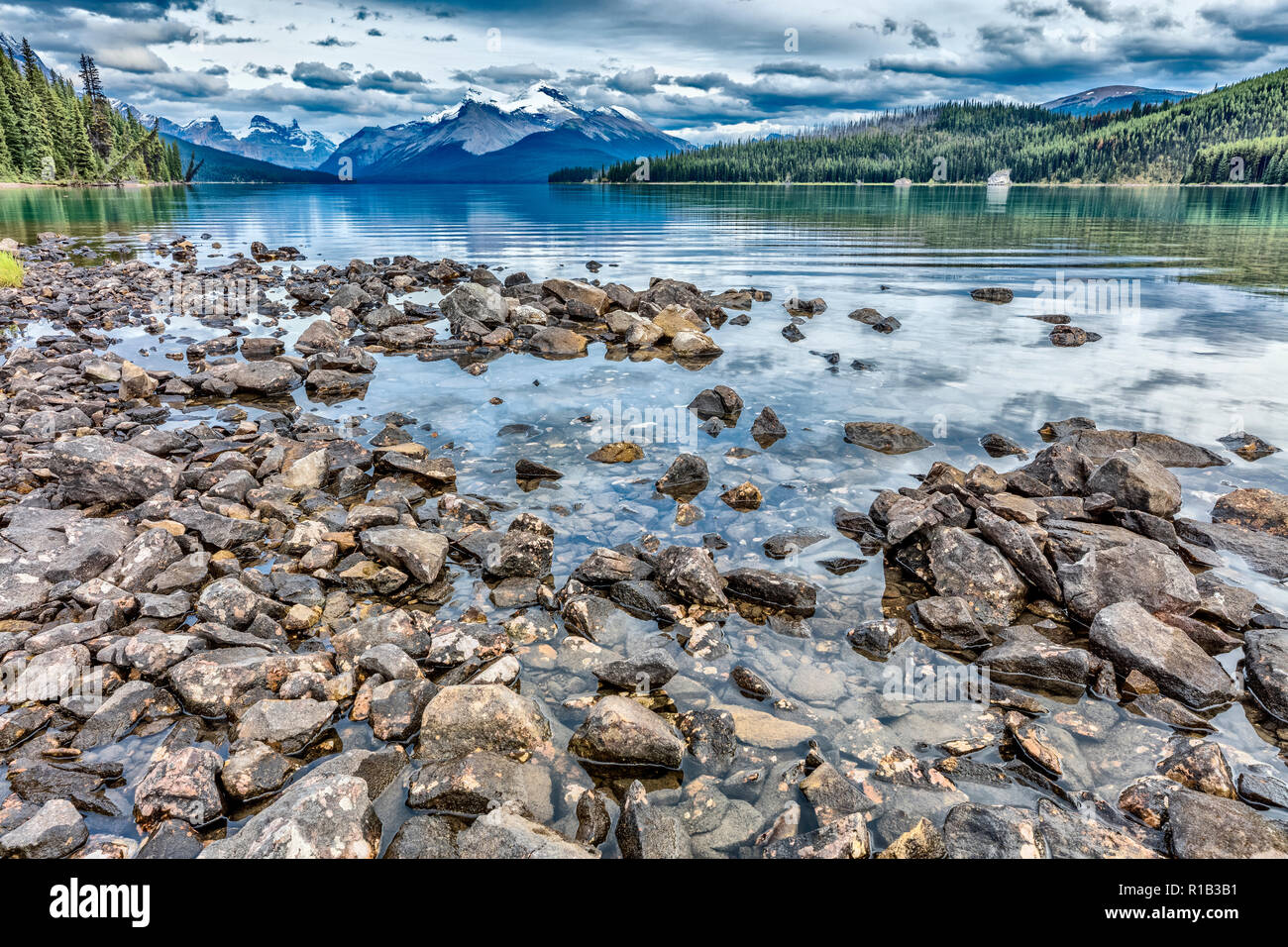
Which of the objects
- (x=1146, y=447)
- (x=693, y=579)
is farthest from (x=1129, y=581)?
(x=1146, y=447)

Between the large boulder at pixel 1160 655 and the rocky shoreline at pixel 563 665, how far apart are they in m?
0.03

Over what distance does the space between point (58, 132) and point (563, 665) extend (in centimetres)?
20770

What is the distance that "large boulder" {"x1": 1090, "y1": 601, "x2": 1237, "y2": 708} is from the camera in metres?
7.08

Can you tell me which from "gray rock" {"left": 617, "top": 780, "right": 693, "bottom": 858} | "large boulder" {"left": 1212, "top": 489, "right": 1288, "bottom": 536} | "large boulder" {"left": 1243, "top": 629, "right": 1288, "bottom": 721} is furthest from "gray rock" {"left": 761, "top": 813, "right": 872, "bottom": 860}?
"large boulder" {"left": 1212, "top": 489, "right": 1288, "bottom": 536}

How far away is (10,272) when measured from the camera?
98.2 ft

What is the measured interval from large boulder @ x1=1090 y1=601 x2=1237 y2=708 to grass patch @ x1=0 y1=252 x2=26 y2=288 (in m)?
40.5

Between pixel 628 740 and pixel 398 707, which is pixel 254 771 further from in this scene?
pixel 628 740

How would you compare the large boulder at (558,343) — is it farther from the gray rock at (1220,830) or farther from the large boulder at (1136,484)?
the gray rock at (1220,830)

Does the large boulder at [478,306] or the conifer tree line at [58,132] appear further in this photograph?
the conifer tree line at [58,132]

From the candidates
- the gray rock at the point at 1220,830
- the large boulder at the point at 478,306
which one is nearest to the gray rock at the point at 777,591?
the gray rock at the point at 1220,830

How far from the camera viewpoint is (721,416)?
1611cm

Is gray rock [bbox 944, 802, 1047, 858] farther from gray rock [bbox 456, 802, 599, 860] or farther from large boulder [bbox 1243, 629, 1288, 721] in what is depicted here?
large boulder [bbox 1243, 629, 1288, 721]

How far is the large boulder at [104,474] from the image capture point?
10.6m

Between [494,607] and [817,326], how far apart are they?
2110cm
